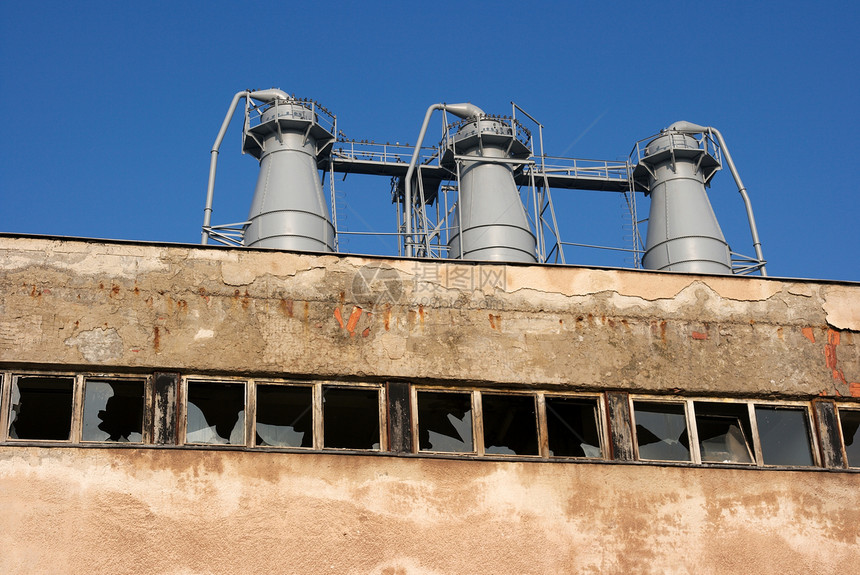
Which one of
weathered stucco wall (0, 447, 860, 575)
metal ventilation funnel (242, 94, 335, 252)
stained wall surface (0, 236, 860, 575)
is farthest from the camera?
metal ventilation funnel (242, 94, 335, 252)

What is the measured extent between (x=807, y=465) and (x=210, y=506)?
242 inches

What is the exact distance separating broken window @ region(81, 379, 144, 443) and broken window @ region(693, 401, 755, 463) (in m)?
5.66

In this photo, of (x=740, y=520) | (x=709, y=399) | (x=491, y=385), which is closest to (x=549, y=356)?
(x=491, y=385)

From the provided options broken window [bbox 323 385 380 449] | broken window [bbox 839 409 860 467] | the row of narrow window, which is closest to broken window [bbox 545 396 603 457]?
the row of narrow window

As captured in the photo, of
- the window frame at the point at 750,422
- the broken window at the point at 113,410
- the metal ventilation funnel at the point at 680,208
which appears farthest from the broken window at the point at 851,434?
the metal ventilation funnel at the point at 680,208

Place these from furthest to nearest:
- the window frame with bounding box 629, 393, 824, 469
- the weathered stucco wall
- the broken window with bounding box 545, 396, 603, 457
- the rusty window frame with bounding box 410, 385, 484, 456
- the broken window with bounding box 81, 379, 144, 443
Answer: the window frame with bounding box 629, 393, 824, 469 < the broken window with bounding box 545, 396, 603, 457 < the rusty window frame with bounding box 410, 385, 484, 456 < the broken window with bounding box 81, 379, 144, 443 < the weathered stucco wall

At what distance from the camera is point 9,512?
9.03m

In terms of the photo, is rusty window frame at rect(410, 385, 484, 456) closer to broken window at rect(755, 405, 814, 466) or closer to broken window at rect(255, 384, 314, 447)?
broken window at rect(255, 384, 314, 447)

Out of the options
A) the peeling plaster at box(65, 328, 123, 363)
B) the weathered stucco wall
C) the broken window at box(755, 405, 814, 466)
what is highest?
the peeling plaster at box(65, 328, 123, 363)

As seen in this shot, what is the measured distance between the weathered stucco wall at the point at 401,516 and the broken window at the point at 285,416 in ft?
0.77

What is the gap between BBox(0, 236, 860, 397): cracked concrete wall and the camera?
9945mm

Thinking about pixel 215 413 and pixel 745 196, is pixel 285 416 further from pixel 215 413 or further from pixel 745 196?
pixel 745 196

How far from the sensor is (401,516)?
31.9ft

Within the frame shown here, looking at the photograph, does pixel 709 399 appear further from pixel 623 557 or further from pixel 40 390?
pixel 40 390
